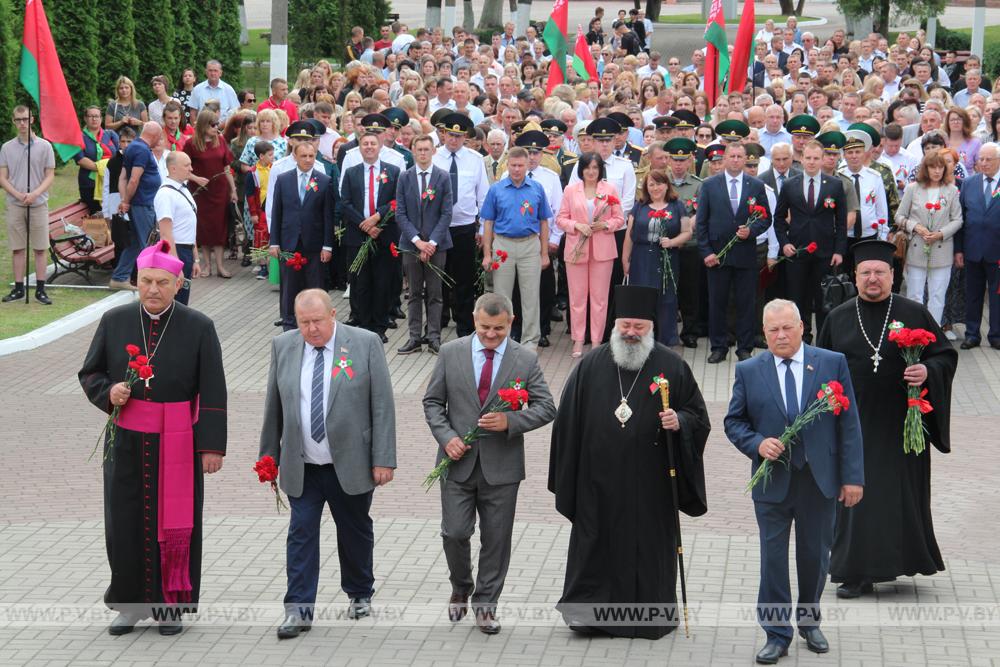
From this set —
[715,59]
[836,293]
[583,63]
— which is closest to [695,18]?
[583,63]

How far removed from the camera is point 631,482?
8812mm

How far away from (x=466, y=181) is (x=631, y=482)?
805 centimetres

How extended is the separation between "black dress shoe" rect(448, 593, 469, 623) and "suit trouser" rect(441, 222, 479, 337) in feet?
24.0

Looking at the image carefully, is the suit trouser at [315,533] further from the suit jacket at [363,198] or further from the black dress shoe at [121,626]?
the suit jacket at [363,198]

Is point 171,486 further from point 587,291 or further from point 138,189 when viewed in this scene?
point 138,189

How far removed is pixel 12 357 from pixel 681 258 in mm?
6917

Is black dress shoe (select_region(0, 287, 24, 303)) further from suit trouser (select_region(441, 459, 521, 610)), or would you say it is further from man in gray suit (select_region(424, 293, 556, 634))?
suit trouser (select_region(441, 459, 521, 610))

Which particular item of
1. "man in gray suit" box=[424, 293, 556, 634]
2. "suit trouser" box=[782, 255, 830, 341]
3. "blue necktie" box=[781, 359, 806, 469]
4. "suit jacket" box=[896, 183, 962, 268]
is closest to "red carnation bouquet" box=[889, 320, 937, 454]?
"blue necktie" box=[781, 359, 806, 469]

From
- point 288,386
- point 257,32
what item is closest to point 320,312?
point 288,386

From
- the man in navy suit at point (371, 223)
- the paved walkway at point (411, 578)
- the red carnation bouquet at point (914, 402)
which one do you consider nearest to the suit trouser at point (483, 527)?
the paved walkway at point (411, 578)

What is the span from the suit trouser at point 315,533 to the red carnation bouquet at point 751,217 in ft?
24.9

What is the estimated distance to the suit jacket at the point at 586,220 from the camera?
15.7 m

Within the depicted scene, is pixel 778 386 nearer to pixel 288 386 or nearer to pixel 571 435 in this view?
pixel 571 435

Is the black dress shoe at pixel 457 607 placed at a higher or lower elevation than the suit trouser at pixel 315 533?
lower
